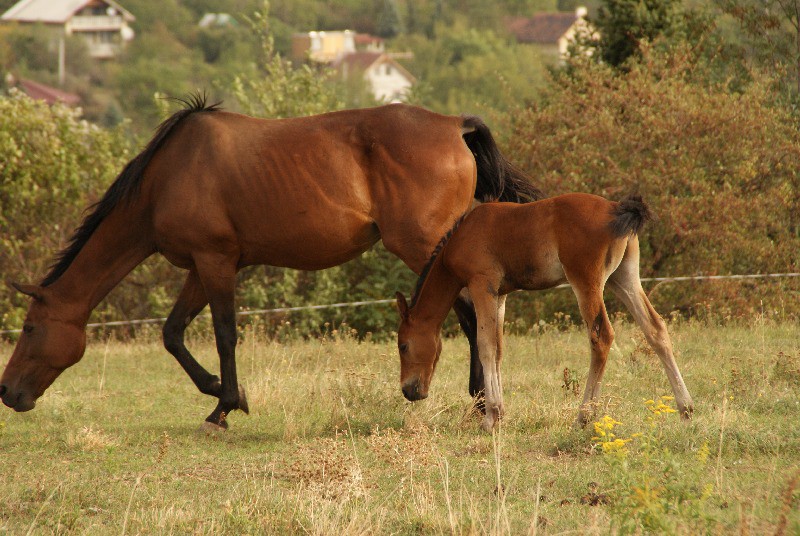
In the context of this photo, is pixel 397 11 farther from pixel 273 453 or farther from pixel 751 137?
pixel 273 453

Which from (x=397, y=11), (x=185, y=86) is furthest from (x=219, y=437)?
(x=397, y=11)

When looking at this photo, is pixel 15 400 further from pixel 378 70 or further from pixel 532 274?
pixel 378 70

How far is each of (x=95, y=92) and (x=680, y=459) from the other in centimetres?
7753

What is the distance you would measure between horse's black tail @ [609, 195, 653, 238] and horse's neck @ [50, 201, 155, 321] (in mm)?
3286

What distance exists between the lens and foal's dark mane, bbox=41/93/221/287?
23.9ft

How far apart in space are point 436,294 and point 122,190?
233cm

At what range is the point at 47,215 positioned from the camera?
1644 centimetres

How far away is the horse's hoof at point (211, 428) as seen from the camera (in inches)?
278

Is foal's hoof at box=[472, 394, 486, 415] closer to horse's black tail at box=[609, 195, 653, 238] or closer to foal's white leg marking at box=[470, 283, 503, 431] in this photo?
foal's white leg marking at box=[470, 283, 503, 431]

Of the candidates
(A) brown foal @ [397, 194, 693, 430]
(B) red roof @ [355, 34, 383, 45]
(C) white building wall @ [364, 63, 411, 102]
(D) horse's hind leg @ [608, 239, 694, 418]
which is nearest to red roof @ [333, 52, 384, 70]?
(C) white building wall @ [364, 63, 411, 102]

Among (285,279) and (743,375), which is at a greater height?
(743,375)

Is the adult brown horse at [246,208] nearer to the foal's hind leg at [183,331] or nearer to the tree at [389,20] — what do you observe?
the foal's hind leg at [183,331]

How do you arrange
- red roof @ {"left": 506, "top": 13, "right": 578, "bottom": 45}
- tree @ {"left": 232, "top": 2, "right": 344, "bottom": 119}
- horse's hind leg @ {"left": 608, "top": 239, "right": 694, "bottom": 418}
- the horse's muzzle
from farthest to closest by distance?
1. red roof @ {"left": 506, "top": 13, "right": 578, "bottom": 45}
2. tree @ {"left": 232, "top": 2, "right": 344, "bottom": 119}
3. the horse's muzzle
4. horse's hind leg @ {"left": 608, "top": 239, "right": 694, "bottom": 418}

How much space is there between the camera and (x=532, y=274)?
656cm
